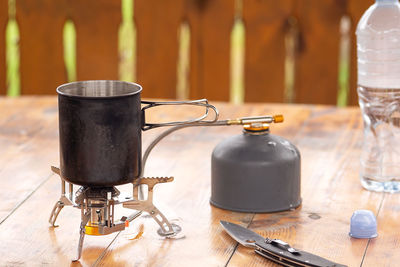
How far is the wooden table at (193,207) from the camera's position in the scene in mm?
1419

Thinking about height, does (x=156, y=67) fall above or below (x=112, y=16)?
below

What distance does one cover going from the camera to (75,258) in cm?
139

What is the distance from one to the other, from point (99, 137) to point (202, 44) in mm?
2104

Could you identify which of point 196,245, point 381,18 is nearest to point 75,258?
point 196,245

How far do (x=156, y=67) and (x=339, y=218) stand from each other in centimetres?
198

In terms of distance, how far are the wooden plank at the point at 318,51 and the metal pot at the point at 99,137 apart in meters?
1.98

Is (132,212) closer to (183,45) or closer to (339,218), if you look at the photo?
(339,218)

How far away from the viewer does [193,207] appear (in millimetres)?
1676

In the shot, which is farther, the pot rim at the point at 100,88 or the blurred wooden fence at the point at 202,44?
the blurred wooden fence at the point at 202,44

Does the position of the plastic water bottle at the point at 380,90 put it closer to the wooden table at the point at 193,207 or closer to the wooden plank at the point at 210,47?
the wooden table at the point at 193,207

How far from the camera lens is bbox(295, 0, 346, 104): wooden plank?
3.27 m

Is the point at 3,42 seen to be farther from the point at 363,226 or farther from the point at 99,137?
the point at 363,226

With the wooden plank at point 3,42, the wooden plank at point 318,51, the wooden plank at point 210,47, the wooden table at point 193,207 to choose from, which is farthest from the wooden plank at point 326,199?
the wooden plank at point 3,42

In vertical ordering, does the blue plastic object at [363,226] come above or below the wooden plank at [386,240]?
above
